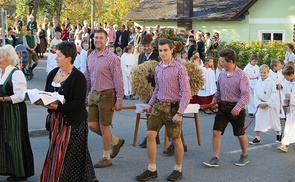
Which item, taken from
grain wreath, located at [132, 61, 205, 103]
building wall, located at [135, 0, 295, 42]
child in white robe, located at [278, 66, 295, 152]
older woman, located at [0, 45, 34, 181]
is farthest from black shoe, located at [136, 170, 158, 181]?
building wall, located at [135, 0, 295, 42]

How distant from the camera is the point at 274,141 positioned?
10.6m

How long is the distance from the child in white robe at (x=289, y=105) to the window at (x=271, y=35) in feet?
67.3

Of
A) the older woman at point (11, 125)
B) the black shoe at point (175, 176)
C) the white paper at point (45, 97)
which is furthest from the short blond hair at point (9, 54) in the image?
the black shoe at point (175, 176)

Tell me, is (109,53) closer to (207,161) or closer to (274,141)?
(207,161)

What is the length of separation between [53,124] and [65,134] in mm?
207

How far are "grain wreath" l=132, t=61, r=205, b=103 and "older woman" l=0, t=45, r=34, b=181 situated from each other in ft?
7.77

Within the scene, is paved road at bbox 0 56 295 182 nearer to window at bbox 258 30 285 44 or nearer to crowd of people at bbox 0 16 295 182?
crowd of people at bbox 0 16 295 182

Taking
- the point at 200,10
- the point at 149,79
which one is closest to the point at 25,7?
the point at 200,10

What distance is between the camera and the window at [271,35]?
30.0 m

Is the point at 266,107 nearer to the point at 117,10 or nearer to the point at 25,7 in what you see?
the point at 25,7

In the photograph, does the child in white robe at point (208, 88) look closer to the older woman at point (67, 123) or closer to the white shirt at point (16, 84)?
the white shirt at point (16, 84)

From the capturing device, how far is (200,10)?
117 ft

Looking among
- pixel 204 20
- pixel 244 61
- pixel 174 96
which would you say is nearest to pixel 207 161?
pixel 174 96

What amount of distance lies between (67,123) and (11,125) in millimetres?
1164
